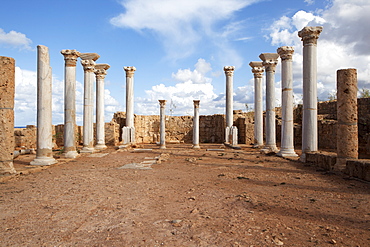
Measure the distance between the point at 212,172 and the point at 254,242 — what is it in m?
5.34

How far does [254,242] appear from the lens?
3.34 meters

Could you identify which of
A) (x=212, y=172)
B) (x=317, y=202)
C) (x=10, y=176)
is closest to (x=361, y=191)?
(x=317, y=202)

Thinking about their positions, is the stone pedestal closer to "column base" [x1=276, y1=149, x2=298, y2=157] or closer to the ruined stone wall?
"column base" [x1=276, y1=149, x2=298, y2=157]

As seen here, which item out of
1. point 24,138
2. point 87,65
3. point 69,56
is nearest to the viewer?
point 69,56

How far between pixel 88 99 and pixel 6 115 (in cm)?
772

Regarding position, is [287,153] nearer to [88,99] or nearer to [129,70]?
[88,99]

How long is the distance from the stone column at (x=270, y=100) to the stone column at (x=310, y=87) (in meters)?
3.56

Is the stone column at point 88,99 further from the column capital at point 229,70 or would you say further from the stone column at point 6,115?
the column capital at point 229,70

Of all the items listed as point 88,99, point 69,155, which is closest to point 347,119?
point 69,155

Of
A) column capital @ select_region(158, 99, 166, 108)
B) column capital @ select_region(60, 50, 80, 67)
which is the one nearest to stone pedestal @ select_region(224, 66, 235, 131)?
column capital @ select_region(158, 99, 166, 108)

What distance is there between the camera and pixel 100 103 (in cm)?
1792

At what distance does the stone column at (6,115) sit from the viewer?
25.8 feet

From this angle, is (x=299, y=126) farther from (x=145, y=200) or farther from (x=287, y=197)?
(x=145, y=200)

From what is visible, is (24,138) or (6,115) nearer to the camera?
(6,115)
